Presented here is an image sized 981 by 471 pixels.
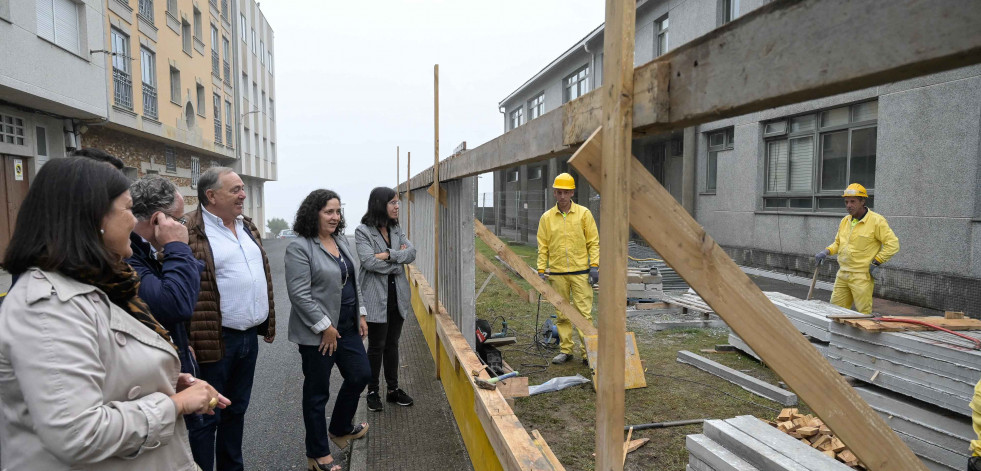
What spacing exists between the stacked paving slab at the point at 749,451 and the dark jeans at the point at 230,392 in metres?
2.48

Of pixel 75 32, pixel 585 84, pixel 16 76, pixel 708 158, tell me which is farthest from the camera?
pixel 585 84

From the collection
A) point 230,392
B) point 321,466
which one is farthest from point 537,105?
point 230,392

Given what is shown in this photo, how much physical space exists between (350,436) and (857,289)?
5.97 meters

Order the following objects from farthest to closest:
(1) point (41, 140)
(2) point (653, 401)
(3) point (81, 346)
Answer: (1) point (41, 140)
(2) point (653, 401)
(3) point (81, 346)

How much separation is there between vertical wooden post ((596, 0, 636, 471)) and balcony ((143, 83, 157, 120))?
19186mm

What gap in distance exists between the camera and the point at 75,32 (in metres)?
12.9

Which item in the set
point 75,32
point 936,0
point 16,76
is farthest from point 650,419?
point 75,32

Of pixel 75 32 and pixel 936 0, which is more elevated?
pixel 75 32

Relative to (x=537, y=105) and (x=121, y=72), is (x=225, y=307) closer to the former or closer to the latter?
(x=121, y=72)

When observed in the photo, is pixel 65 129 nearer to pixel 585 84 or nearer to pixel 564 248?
pixel 564 248

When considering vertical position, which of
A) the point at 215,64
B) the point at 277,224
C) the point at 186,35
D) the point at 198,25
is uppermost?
the point at 198,25

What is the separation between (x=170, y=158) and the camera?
21281mm

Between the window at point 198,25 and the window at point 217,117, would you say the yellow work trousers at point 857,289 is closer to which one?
the window at point 198,25

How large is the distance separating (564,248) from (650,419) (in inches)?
84.0
